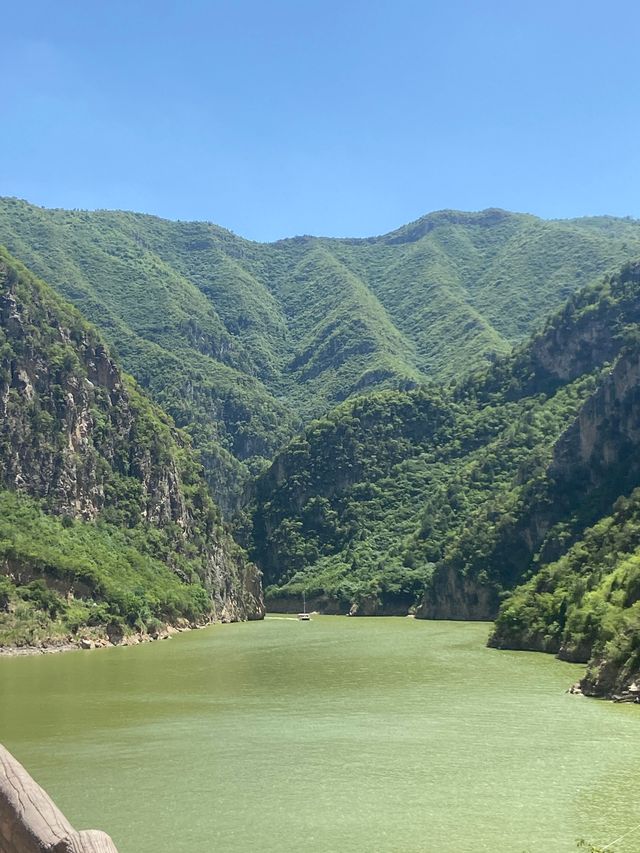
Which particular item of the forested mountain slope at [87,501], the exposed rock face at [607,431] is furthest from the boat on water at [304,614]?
the exposed rock face at [607,431]

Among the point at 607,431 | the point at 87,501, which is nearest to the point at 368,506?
the point at 607,431

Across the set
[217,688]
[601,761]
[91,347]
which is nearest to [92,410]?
[91,347]

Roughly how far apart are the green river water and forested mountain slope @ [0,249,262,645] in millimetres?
24823

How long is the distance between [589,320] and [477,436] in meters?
30.2

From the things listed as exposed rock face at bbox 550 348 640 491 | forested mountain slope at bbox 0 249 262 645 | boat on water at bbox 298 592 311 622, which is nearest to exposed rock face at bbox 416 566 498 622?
boat on water at bbox 298 592 311 622

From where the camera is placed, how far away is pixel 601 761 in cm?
3638

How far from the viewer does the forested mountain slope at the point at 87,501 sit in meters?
98.1

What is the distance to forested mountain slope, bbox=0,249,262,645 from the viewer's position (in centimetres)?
9812

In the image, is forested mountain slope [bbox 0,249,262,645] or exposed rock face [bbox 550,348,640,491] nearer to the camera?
forested mountain slope [bbox 0,249,262,645]

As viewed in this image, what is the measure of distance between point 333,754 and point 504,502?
331 feet

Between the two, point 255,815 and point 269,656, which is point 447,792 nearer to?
point 255,815

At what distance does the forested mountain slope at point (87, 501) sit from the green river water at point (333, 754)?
24.8 meters

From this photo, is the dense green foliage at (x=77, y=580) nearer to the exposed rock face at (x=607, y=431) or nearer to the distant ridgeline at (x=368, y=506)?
the distant ridgeline at (x=368, y=506)

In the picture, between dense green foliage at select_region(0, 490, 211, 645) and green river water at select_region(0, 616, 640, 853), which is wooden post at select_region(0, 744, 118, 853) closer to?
green river water at select_region(0, 616, 640, 853)
